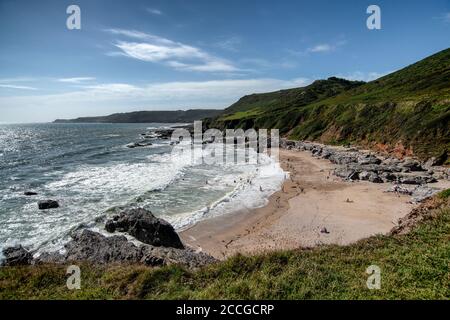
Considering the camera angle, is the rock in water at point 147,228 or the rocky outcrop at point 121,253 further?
the rock in water at point 147,228

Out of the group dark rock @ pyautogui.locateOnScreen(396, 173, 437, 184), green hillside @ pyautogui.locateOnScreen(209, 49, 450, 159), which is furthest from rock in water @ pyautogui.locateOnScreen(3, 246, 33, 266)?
green hillside @ pyautogui.locateOnScreen(209, 49, 450, 159)

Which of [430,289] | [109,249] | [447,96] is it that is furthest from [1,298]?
[447,96]

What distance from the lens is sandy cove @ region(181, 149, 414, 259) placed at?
74.2 ft

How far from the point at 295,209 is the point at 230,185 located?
12095 mm

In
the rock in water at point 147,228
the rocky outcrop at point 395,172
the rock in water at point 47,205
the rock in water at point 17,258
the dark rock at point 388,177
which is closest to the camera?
the rock in water at point 17,258

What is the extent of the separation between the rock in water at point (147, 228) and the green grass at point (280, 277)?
7420 mm

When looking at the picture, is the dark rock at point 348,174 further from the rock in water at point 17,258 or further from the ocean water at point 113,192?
the rock in water at point 17,258

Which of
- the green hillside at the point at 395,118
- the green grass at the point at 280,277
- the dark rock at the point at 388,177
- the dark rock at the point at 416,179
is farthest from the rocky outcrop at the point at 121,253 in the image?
the green hillside at the point at 395,118

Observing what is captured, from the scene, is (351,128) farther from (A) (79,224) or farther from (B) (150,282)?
(B) (150,282)

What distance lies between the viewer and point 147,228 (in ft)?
69.8

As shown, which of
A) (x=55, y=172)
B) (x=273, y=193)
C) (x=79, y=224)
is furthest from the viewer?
(x=55, y=172)

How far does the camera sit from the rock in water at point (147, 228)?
806 inches

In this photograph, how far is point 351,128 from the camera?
74875 millimetres

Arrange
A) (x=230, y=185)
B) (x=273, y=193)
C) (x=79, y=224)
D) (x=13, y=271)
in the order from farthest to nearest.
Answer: (x=230, y=185) < (x=273, y=193) < (x=79, y=224) < (x=13, y=271)
